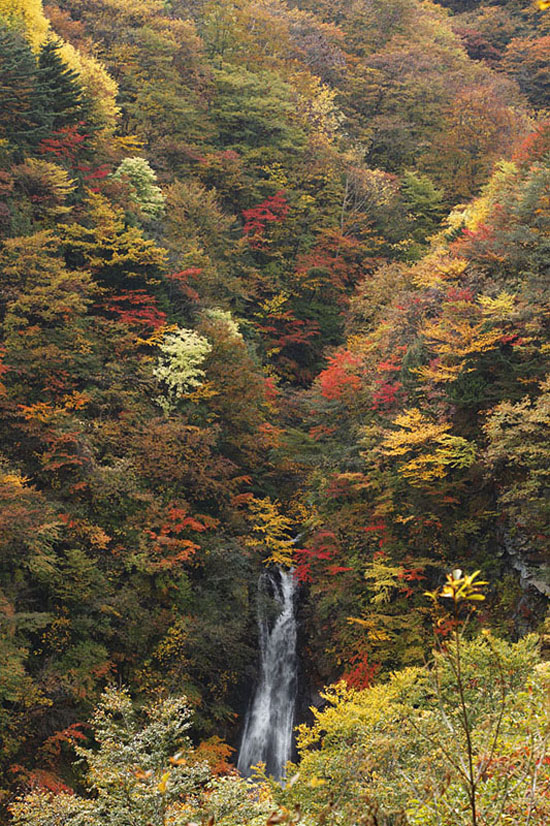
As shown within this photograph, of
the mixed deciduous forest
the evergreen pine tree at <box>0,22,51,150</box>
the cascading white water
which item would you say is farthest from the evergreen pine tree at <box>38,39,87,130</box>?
the cascading white water

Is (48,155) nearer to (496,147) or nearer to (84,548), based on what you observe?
(84,548)

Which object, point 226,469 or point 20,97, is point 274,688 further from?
point 20,97

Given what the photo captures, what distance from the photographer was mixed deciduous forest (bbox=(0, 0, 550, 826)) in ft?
31.2

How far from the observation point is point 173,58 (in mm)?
30266

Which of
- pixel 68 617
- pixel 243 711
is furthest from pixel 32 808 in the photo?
pixel 243 711

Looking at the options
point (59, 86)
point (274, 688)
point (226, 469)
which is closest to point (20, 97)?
point (59, 86)

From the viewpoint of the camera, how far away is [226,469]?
17562 millimetres

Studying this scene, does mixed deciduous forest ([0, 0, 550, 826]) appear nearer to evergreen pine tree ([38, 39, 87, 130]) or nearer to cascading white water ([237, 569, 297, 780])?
evergreen pine tree ([38, 39, 87, 130])

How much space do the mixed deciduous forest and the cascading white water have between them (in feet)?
1.21

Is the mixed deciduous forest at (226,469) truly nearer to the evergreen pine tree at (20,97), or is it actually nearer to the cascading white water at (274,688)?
the evergreen pine tree at (20,97)

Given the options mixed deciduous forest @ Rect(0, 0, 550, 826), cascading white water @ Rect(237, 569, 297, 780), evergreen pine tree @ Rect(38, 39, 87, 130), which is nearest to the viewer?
mixed deciduous forest @ Rect(0, 0, 550, 826)

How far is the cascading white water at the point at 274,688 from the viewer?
52.1ft

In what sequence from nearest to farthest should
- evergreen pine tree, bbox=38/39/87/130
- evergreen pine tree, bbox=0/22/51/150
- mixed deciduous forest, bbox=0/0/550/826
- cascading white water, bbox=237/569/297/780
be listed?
mixed deciduous forest, bbox=0/0/550/826 < cascading white water, bbox=237/569/297/780 < evergreen pine tree, bbox=0/22/51/150 < evergreen pine tree, bbox=38/39/87/130

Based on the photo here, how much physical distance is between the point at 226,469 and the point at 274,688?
19.8 feet
